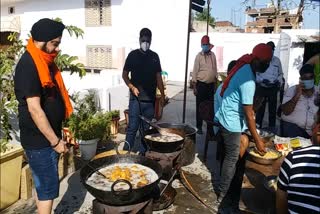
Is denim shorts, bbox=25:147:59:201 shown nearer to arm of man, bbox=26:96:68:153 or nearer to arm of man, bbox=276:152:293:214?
arm of man, bbox=26:96:68:153

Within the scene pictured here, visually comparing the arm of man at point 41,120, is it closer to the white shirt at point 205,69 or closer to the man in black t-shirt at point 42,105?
the man in black t-shirt at point 42,105

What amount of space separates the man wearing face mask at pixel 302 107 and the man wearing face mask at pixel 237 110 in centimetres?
99

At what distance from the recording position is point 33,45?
2.53m

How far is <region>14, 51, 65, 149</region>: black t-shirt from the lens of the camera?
2449 mm

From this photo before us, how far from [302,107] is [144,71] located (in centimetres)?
231

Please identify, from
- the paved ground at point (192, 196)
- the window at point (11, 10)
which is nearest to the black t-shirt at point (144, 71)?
the paved ground at point (192, 196)

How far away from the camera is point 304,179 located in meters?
1.52

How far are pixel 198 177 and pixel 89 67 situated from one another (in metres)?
13.5

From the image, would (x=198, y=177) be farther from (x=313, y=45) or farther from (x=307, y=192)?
(x=313, y=45)

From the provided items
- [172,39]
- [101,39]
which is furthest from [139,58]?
[101,39]

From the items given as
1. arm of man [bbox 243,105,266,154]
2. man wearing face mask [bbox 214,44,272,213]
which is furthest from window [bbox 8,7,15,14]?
arm of man [bbox 243,105,266,154]

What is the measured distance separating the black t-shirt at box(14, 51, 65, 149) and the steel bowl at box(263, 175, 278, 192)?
6.39 feet

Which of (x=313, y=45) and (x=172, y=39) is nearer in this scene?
(x=313, y=45)

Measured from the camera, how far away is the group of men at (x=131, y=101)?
2506mm
